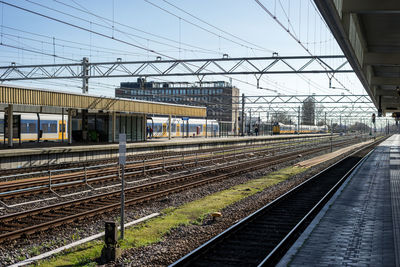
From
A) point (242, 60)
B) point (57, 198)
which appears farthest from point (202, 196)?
point (242, 60)

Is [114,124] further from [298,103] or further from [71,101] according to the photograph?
[298,103]

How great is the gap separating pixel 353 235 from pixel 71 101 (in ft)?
76.9

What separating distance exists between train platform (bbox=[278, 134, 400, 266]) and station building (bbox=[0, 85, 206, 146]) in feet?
64.1

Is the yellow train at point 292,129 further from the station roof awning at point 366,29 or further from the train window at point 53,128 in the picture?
the station roof awning at point 366,29

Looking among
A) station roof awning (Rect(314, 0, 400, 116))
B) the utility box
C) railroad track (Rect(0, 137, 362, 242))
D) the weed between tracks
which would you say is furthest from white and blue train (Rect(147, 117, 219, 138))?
the utility box

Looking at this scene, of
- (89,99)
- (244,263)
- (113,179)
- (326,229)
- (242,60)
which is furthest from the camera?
(89,99)

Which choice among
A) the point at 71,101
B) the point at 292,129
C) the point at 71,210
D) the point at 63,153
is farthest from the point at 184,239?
the point at 292,129

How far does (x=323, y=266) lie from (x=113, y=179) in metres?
14.8

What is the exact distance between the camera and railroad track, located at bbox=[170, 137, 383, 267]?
8.84 meters

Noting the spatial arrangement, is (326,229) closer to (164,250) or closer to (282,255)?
(282,255)

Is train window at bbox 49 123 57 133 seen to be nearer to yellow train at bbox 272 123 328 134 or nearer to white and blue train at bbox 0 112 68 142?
white and blue train at bbox 0 112 68 142

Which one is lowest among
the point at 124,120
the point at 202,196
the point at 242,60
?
the point at 202,196

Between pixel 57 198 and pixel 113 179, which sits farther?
pixel 113 179

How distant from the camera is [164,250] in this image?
967 centimetres
